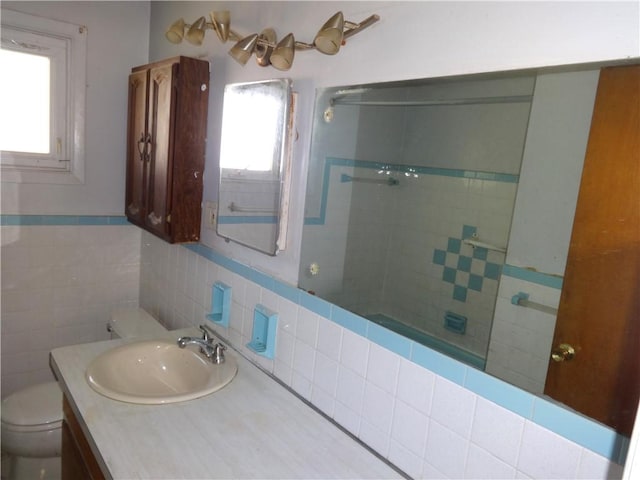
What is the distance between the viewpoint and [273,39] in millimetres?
1399

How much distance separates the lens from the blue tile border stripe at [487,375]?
0.77 meters

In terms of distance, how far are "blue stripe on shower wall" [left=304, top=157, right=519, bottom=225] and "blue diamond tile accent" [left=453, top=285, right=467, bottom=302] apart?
0.39 metres

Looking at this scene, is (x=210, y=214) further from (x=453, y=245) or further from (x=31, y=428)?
(x=31, y=428)

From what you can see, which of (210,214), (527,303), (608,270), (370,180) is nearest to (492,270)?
(527,303)

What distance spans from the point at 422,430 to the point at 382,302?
452 millimetres

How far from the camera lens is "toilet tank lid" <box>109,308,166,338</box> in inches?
75.4

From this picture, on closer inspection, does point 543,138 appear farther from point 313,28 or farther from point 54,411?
point 54,411

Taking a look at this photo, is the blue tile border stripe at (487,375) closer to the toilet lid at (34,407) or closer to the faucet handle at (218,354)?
the faucet handle at (218,354)

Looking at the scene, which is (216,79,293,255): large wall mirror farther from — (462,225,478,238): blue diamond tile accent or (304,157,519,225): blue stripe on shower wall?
(462,225,478,238): blue diamond tile accent

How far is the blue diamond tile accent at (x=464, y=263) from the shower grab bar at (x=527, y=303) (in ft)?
1.12

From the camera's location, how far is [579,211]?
928mm

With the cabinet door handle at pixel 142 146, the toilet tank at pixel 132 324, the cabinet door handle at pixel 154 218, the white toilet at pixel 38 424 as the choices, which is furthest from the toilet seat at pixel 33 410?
the cabinet door handle at pixel 142 146

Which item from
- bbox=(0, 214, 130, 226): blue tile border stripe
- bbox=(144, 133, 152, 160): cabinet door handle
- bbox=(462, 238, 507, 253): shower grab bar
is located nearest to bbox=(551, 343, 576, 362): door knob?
bbox=(462, 238, 507, 253): shower grab bar

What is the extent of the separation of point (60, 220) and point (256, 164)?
126cm
